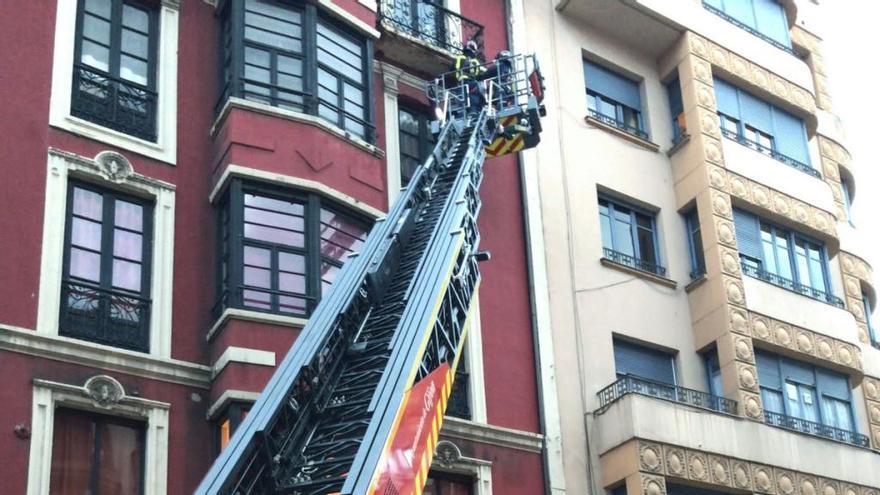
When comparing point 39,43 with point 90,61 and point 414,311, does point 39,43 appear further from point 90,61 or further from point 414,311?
point 414,311

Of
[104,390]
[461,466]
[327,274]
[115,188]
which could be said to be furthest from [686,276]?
[104,390]

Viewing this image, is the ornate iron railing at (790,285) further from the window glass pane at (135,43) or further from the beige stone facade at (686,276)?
the window glass pane at (135,43)

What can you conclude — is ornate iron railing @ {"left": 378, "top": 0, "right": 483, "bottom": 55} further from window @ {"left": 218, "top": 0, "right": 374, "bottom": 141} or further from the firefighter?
window @ {"left": 218, "top": 0, "right": 374, "bottom": 141}

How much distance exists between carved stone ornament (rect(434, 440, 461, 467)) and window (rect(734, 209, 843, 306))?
892 centimetres

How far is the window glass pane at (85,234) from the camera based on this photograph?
19.5m

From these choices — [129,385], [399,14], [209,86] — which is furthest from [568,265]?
[129,385]

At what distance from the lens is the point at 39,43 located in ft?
66.0

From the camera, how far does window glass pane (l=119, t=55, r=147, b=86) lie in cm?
2111

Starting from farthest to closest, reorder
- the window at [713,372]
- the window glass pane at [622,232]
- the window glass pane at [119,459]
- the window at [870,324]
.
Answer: the window at [870,324] < the window glass pane at [622,232] < the window at [713,372] < the window glass pane at [119,459]

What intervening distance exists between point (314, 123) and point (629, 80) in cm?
1027

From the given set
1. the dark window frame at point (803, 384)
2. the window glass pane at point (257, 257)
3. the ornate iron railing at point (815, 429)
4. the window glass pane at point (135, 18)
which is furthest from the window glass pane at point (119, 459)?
the dark window frame at point (803, 384)

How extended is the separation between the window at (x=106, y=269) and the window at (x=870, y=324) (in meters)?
19.4

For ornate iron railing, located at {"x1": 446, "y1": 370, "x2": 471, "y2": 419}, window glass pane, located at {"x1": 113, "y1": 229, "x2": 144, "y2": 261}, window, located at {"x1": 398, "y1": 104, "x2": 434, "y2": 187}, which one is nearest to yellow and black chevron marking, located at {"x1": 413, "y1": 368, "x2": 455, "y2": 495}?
ornate iron railing, located at {"x1": 446, "y1": 370, "x2": 471, "y2": 419}

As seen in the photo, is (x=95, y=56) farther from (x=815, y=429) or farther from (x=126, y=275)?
(x=815, y=429)
